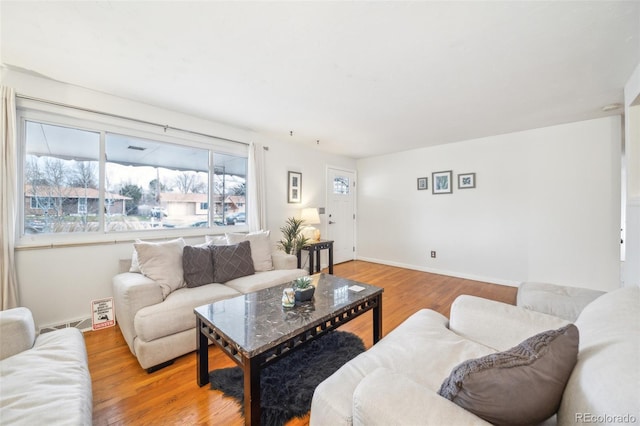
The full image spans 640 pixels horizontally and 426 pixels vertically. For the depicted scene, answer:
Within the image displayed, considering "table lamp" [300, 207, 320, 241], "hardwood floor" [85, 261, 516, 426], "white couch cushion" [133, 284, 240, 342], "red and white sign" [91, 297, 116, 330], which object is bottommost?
"hardwood floor" [85, 261, 516, 426]

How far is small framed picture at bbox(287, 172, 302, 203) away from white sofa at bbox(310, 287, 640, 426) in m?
3.04

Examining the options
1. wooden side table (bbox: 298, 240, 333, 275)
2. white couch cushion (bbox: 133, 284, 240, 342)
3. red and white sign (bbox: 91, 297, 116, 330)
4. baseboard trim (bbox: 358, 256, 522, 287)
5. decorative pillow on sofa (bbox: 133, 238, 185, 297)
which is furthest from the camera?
wooden side table (bbox: 298, 240, 333, 275)

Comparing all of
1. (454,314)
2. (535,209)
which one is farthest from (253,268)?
(535,209)

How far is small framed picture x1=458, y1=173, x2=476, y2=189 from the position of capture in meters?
3.96

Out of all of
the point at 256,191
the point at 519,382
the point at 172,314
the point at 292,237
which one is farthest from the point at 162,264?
the point at 519,382

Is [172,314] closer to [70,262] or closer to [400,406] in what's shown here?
[70,262]

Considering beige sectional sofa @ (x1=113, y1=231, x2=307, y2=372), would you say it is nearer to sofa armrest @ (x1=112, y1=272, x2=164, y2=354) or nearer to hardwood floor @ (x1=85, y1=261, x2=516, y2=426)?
sofa armrest @ (x1=112, y1=272, x2=164, y2=354)

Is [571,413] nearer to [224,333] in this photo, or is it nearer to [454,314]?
[454,314]

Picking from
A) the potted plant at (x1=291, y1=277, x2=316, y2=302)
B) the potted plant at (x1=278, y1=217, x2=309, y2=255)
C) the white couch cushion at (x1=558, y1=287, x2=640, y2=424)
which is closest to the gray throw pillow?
the potted plant at (x1=291, y1=277, x2=316, y2=302)

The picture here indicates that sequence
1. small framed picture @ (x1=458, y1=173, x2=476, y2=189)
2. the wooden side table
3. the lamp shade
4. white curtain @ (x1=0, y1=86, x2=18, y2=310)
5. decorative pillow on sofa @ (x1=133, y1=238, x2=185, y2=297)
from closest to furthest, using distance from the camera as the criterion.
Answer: white curtain @ (x1=0, y1=86, x2=18, y2=310)
decorative pillow on sofa @ (x1=133, y1=238, x2=185, y2=297)
the wooden side table
small framed picture @ (x1=458, y1=173, x2=476, y2=189)
the lamp shade

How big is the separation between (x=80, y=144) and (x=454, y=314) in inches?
142

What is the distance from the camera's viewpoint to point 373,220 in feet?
17.2

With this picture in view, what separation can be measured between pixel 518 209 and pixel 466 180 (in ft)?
2.69

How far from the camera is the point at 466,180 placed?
404cm
